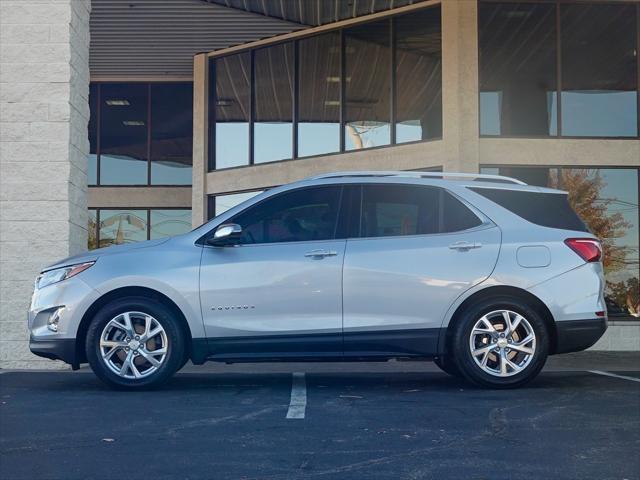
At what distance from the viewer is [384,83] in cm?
1603

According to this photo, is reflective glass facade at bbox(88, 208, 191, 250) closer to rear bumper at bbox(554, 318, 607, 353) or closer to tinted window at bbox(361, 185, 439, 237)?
tinted window at bbox(361, 185, 439, 237)

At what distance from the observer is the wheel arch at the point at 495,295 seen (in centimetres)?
758

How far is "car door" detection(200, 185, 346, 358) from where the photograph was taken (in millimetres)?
7477

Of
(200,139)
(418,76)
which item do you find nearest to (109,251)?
(418,76)

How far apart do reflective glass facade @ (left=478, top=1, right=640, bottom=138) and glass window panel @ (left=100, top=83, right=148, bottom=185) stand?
32.4 ft

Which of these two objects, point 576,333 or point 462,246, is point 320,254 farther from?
point 576,333

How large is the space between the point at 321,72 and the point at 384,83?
1.54 metres

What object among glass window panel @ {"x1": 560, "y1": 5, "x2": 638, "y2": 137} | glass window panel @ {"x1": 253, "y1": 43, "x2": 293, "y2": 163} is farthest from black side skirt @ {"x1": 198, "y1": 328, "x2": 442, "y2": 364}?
glass window panel @ {"x1": 253, "y1": 43, "x2": 293, "y2": 163}

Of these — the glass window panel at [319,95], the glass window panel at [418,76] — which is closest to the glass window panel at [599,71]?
the glass window panel at [418,76]

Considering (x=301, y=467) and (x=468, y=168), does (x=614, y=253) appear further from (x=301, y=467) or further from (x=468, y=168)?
(x=301, y=467)

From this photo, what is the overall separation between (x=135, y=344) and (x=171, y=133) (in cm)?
1528

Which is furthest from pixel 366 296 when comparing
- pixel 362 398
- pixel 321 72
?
pixel 321 72

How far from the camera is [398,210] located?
7840 millimetres

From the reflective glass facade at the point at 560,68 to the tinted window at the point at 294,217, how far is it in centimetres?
725
